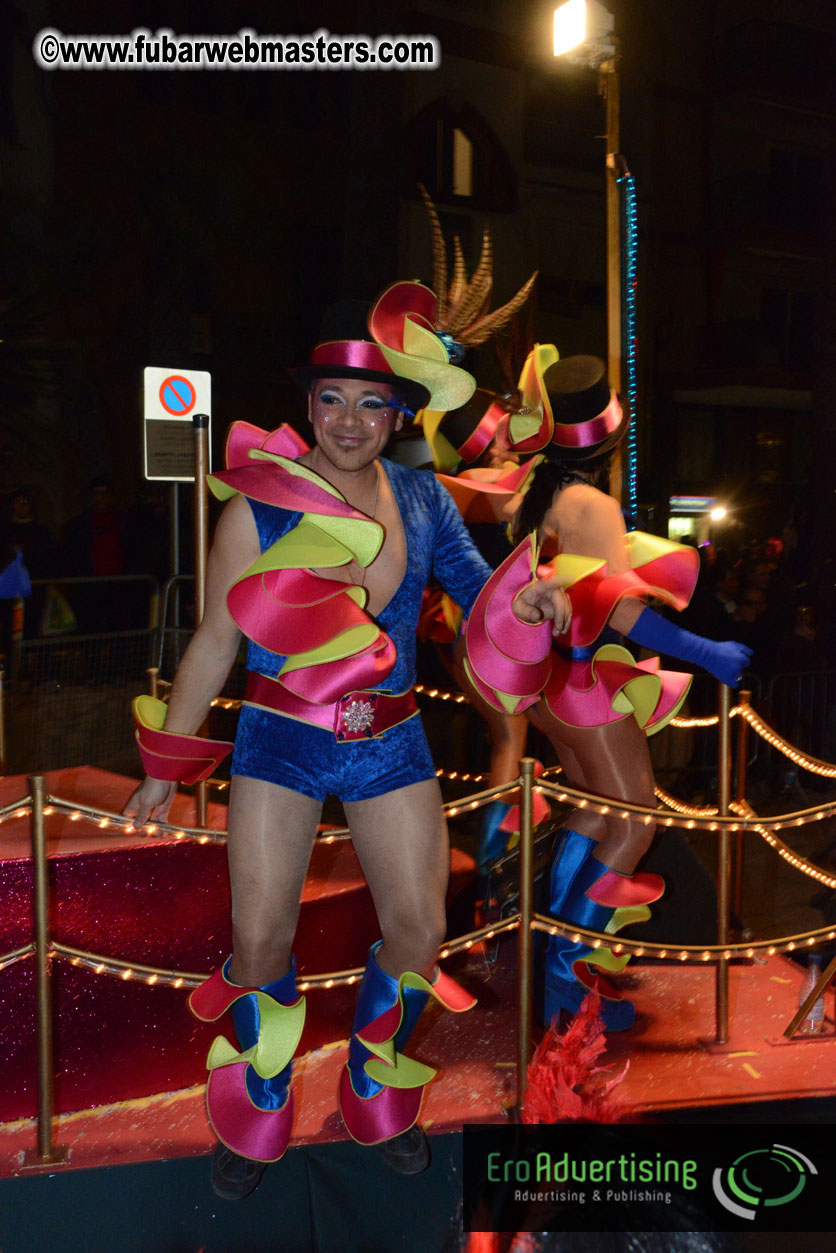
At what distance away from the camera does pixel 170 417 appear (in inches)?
266

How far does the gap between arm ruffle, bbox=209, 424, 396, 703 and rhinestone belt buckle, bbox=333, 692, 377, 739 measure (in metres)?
0.03

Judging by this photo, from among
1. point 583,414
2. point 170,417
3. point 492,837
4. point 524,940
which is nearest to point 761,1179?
point 524,940

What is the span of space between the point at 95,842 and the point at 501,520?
164 centimetres

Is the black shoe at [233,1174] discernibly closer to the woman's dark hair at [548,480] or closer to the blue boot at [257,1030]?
the blue boot at [257,1030]

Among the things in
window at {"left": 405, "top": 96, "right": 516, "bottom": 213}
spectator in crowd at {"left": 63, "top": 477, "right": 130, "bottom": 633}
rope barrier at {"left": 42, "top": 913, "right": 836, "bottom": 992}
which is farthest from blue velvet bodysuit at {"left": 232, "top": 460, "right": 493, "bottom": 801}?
window at {"left": 405, "top": 96, "right": 516, "bottom": 213}

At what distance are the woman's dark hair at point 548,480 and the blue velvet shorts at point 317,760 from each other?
1.09m

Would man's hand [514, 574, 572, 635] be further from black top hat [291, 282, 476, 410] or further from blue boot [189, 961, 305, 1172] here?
blue boot [189, 961, 305, 1172]

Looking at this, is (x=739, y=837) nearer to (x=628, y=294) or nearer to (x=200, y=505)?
(x=200, y=505)

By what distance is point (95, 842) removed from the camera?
282 centimetres

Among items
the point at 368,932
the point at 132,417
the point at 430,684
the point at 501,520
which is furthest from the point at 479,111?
the point at 368,932

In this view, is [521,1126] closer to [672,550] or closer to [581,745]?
[581,745]

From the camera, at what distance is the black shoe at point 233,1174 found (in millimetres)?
2395

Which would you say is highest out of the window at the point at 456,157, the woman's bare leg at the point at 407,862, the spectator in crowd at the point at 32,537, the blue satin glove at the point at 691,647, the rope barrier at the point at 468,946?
the window at the point at 456,157

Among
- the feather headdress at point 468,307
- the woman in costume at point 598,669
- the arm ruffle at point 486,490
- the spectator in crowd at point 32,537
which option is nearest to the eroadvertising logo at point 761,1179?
the woman in costume at point 598,669
